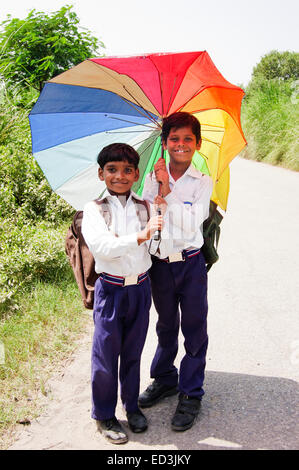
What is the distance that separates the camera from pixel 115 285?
8.05 ft

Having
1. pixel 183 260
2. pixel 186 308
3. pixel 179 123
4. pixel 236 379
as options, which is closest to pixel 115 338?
pixel 186 308

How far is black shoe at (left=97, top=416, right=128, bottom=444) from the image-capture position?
8.24 ft

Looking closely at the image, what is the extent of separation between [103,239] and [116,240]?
0.23 ft

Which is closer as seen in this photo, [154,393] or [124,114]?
[124,114]

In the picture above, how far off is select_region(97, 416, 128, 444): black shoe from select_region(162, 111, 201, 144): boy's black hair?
168 centimetres

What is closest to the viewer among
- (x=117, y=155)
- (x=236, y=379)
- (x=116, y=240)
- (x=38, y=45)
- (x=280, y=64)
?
(x=116, y=240)

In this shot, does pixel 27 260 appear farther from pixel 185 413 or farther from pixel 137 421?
pixel 185 413

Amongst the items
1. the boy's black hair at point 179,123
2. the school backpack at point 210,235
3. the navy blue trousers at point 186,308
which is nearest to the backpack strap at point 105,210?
the navy blue trousers at point 186,308

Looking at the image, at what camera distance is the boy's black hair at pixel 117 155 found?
7.97ft

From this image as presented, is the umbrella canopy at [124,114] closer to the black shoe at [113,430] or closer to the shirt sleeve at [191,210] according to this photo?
the shirt sleeve at [191,210]

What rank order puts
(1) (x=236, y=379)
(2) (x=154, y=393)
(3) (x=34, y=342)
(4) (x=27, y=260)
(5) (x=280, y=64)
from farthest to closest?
(5) (x=280, y=64)
(4) (x=27, y=260)
(3) (x=34, y=342)
(1) (x=236, y=379)
(2) (x=154, y=393)

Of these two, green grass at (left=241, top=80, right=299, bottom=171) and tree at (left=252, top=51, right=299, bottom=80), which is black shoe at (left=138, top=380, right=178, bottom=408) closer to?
green grass at (left=241, top=80, right=299, bottom=171)

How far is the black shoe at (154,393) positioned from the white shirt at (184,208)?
→ 96cm

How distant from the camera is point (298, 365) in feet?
10.9
